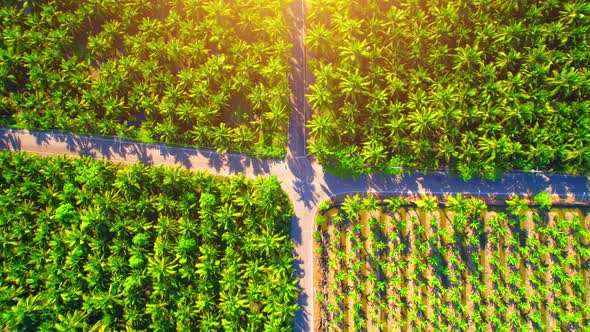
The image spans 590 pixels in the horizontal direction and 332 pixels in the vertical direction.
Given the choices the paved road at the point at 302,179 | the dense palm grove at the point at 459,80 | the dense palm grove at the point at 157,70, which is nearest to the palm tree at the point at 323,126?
the dense palm grove at the point at 459,80

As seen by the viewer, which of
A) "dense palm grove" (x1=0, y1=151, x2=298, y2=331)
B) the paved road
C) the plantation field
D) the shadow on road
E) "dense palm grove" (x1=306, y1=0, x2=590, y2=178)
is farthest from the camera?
the paved road

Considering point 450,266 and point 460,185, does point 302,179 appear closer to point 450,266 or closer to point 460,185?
point 460,185

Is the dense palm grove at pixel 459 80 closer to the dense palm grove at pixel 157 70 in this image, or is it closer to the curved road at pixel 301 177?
the curved road at pixel 301 177

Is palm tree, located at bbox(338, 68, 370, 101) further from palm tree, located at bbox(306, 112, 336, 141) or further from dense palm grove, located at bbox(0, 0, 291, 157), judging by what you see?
dense palm grove, located at bbox(0, 0, 291, 157)

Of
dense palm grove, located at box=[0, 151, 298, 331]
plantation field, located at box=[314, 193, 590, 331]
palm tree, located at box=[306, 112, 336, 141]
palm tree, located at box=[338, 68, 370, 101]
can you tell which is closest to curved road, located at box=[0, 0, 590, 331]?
plantation field, located at box=[314, 193, 590, 331]

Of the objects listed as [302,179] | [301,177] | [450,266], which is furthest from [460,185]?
[301,177]
